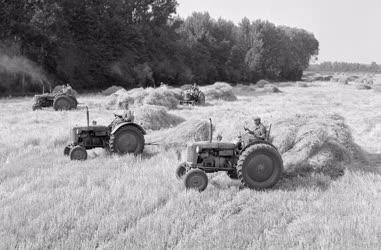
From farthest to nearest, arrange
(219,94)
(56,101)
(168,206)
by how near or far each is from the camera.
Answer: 1. (219,94)
2. (56,101)
3. (168,206)

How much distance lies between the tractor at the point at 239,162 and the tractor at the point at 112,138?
2.51 metres

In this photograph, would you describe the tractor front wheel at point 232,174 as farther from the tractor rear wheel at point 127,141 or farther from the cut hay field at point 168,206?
the tractor rear wheel at point 127,141

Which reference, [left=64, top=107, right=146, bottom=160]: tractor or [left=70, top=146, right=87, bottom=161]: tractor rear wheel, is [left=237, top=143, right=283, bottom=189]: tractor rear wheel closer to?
[left=64, top=107, right=146, bottom=160]: tractor

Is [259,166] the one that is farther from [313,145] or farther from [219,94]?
[219,94]

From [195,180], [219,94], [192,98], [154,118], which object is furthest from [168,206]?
[219,94]

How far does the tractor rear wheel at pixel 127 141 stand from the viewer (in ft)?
34.5

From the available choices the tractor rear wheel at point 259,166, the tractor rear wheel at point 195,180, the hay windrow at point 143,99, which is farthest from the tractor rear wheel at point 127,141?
the hay windrow at point 143,99

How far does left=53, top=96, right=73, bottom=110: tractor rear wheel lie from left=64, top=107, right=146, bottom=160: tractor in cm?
1009

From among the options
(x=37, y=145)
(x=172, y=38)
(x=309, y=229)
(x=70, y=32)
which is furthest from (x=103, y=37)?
(x=309, y=229)

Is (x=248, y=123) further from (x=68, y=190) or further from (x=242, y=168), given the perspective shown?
(x=68, y=190)

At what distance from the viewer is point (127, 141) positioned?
10656mm

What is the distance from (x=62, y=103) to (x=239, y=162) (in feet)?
46.8

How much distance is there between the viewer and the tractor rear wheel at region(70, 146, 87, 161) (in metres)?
10.1

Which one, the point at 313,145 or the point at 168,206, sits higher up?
the point at 313,145
